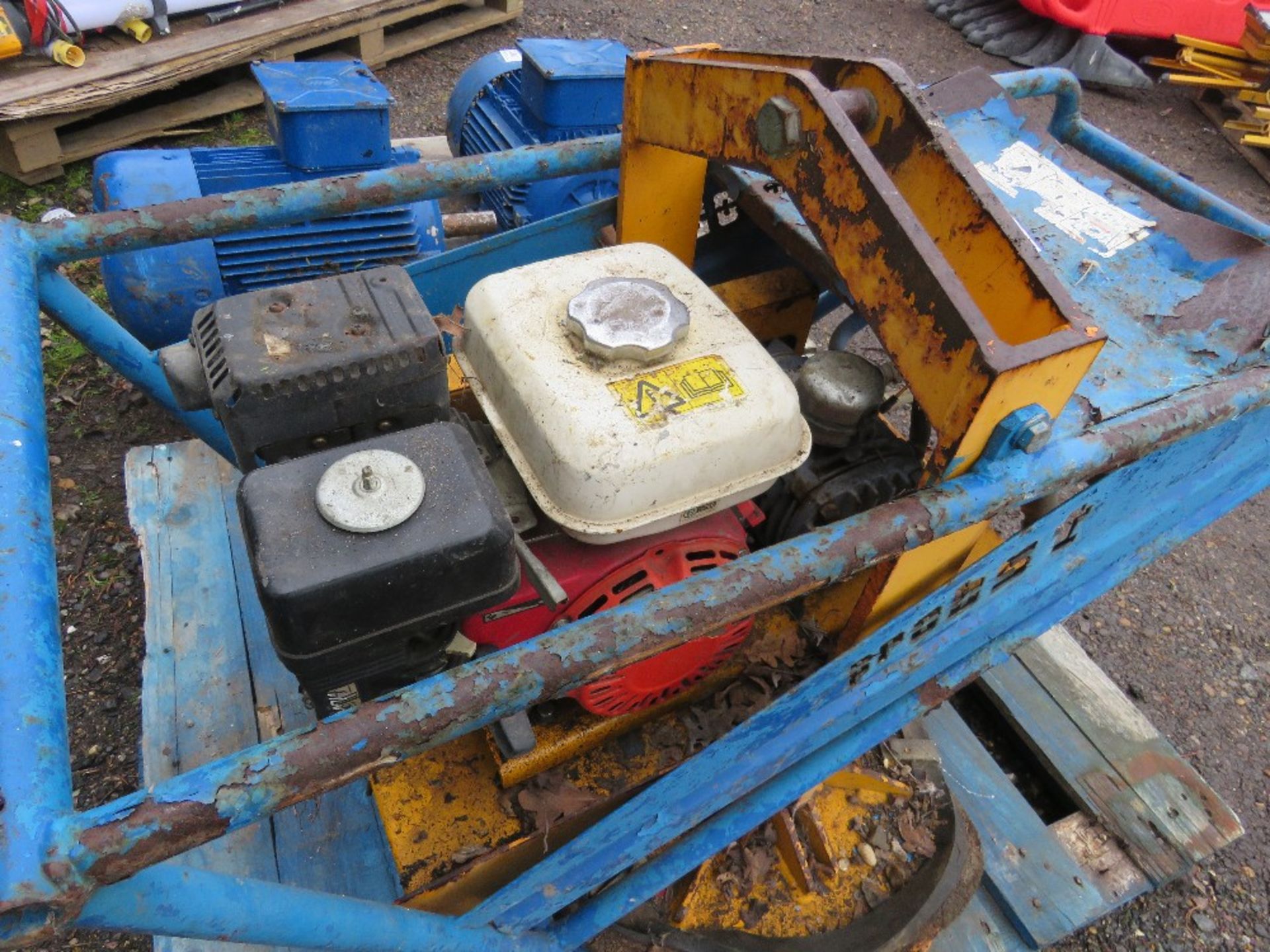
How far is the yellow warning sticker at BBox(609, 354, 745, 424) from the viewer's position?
45.3 inches

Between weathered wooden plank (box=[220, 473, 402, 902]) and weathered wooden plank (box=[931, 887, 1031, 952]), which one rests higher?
weathered wooden plank (box=[220, 473, 402, 902])

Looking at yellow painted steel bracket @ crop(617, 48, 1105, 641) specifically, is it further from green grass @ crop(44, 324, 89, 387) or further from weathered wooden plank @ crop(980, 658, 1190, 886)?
green grass @ crop(44, 324, 89, 387)

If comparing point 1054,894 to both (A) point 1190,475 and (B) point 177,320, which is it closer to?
(A) point 1190,475

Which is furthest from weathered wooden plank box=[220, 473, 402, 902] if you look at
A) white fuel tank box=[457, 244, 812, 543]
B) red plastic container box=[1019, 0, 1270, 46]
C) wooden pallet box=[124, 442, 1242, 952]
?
red plastic container box=[1019, 0, 1270, 46]

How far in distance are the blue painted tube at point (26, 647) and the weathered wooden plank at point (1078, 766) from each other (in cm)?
208

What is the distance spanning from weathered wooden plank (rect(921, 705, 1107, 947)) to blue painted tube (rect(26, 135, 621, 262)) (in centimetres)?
145

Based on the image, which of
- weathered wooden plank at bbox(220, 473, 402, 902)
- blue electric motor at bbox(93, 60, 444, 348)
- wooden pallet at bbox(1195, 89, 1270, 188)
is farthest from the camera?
wooden pallet at bbox(1195, 89, 1270, 188)

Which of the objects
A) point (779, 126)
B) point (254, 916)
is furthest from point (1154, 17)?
point (254, 916)

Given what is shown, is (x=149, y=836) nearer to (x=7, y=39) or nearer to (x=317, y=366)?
(x=317, y=366)

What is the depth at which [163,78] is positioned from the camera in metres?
3.43

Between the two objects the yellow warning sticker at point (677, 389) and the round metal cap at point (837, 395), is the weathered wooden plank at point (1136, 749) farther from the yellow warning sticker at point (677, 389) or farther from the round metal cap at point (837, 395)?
the yellow warning sticker at point (677, 389)

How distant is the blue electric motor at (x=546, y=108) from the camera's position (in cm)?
263

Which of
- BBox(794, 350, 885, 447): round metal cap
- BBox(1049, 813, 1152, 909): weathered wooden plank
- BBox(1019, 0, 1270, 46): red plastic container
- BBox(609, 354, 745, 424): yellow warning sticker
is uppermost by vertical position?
BBox(609, 354, 745, 424): yellow warning sticker

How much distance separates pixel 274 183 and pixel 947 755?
7.66 ft
